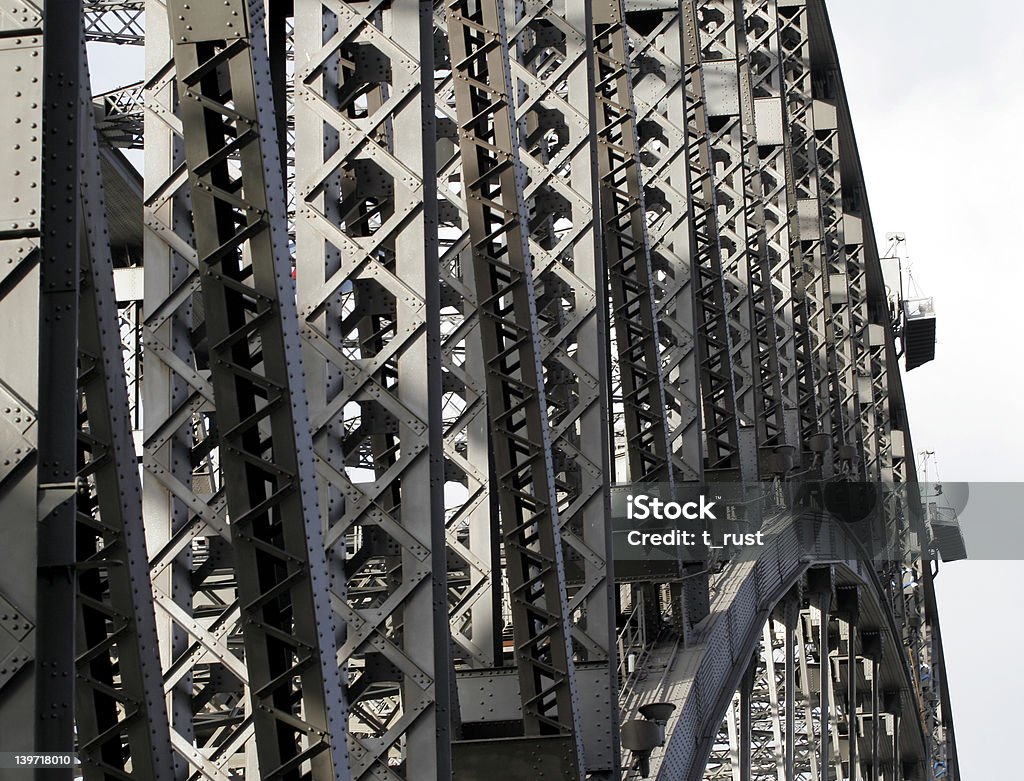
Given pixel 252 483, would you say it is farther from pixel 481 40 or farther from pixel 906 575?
pixel 906 575

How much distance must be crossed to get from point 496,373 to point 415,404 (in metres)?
3.11

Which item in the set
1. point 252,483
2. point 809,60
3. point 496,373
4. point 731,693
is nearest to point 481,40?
point 496,373

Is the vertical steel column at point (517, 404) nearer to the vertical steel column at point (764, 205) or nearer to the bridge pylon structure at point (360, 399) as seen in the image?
the bridge pylon structure at point (360, 399)

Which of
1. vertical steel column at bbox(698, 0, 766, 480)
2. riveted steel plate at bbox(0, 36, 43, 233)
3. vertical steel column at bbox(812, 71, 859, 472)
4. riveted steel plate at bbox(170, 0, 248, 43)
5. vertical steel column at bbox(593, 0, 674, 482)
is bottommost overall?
riveted steel plate at bbox(0, 36, 43, 233)

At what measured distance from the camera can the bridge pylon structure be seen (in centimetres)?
698

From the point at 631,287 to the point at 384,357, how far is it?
9.35m

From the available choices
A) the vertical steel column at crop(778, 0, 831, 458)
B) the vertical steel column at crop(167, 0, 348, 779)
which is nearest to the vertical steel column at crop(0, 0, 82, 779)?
the vertical steel column at crop(167, 0, 348, 779)

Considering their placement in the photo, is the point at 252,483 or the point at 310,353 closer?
the point at 252,483

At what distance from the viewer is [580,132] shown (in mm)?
15742

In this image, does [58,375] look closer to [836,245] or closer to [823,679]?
[823,679]

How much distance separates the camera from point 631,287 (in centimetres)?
1938

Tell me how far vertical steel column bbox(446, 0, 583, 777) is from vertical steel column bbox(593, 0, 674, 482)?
545cm

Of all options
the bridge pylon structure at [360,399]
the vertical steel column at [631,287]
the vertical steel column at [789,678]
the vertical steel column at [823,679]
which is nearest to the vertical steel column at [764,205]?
the vertical steel column at [789,678]

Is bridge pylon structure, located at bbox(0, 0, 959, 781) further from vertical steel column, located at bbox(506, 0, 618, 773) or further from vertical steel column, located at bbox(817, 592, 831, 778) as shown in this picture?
vertical steel column, located at bbox(817, 592, 831, 778)
